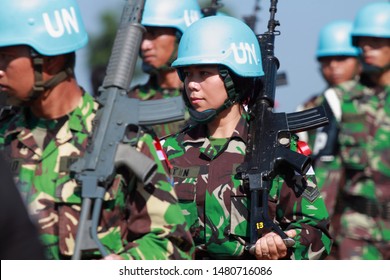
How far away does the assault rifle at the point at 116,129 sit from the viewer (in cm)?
560

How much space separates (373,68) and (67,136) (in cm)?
534

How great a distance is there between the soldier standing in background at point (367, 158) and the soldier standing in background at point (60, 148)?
453cm

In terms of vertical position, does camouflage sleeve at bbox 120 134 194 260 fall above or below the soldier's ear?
→ below

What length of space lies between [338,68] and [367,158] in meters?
3.73

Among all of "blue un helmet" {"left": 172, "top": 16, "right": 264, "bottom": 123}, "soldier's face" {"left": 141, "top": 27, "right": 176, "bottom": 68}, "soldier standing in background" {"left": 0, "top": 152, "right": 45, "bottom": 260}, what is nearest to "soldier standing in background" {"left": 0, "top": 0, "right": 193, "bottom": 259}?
"blue un helmet" {"left": 172, "top": 16, "right": 264, "bottom": 123}

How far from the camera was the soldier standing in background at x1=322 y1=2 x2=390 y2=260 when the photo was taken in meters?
10.1

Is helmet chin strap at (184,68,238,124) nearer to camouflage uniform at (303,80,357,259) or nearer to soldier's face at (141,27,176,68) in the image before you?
camouflage uniform at (303,80,357,259)

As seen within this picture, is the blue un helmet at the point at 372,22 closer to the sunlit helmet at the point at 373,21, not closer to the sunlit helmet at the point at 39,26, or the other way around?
the sunlit helmet at the point at 373,21

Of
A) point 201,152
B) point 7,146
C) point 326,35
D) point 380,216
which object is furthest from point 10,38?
point 326,35

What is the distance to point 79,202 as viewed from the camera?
5801 mm

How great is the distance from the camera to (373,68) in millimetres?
10742

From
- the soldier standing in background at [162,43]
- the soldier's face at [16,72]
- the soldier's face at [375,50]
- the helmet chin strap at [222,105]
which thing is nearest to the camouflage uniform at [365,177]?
the soldier's face at [375,50]
